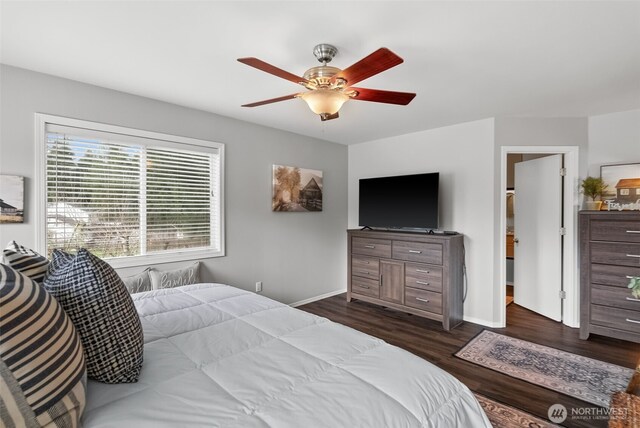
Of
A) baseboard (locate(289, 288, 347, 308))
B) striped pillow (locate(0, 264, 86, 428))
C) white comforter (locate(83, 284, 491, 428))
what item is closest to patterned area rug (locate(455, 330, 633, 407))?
white comforter (locate(83, 284, 491, 428))

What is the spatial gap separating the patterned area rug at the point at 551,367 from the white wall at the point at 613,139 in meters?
2.02

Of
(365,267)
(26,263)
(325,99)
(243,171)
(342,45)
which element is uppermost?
(342,45)

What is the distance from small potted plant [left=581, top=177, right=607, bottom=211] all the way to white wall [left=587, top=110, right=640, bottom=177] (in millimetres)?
231

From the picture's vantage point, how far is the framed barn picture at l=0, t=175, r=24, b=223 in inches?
88.7

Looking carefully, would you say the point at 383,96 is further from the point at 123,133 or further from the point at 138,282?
the point at 138,282

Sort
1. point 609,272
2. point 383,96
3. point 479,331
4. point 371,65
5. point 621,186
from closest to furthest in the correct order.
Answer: point 371,65, point 383,96, point 609,272, point 621,186, point 479,331

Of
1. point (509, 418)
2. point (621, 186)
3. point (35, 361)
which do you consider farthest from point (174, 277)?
point (621, 186)

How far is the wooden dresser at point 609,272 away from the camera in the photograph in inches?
115

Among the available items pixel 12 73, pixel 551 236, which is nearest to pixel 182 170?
pixel 12 73

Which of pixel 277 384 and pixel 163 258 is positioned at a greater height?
pixel 163 258

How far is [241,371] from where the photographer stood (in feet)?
3.73

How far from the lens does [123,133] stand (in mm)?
2850

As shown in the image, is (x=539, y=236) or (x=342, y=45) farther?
(x=539, y=236)

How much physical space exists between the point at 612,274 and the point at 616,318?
1.37ft
